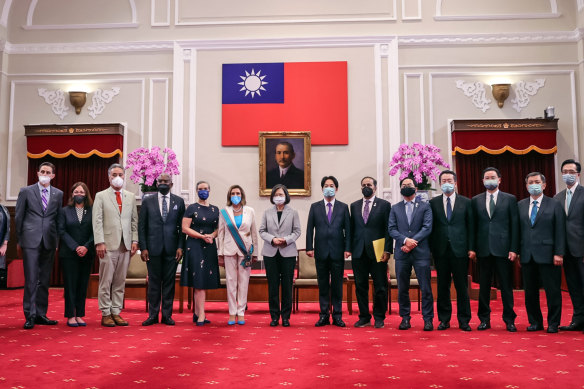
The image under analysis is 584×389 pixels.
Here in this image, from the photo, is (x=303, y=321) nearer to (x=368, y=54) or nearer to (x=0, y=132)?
(x=368, y=54)

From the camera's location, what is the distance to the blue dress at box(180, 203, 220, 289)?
202 inches

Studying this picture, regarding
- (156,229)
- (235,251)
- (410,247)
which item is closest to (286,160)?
(235,251)

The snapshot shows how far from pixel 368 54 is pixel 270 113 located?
6.26 feet

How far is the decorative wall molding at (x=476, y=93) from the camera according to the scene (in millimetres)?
8852

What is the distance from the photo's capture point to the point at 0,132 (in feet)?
30.0

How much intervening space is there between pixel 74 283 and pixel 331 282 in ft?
7.81

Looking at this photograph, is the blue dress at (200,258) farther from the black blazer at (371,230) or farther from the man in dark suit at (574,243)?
the man in dark suit at (574,243)

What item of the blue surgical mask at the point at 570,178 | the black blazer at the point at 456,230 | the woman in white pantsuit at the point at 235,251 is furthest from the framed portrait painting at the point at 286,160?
the blue surgical mask at the point at 570,178

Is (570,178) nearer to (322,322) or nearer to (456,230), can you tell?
(456,230)

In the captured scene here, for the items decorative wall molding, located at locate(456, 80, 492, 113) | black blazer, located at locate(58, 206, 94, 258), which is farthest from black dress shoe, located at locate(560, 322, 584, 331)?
decorative wall molding, located at locate(456, 80, 492, 113)

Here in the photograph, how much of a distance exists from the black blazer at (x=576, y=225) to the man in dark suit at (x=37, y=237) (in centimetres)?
464

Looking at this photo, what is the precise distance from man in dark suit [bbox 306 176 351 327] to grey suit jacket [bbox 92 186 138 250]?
171 centimetres

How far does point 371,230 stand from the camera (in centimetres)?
497

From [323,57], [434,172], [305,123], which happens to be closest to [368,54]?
[323,57]
